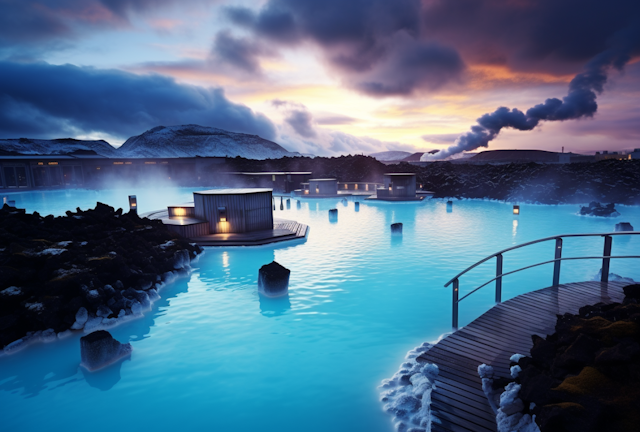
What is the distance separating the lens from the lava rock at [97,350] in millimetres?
7617

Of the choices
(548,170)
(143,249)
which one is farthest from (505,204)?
(143,249)

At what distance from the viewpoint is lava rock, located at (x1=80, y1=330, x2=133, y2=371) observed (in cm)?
762

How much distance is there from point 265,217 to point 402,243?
8.40 meters

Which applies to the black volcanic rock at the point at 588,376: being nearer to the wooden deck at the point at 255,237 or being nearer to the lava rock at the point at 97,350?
the lava rock at the point at 97,350

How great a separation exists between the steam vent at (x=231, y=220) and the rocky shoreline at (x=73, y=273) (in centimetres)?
277

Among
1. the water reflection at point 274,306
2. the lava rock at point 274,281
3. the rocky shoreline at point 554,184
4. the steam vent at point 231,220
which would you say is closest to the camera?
the water reflection at point 274,306

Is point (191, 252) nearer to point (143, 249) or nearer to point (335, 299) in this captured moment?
point (143, 249)

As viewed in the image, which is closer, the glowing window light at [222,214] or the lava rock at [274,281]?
the lava rock at [274,281]

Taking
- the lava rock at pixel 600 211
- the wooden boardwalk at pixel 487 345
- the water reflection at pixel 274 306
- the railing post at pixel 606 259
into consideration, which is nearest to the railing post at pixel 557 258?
the wooden boardwalk at pixel 487 345

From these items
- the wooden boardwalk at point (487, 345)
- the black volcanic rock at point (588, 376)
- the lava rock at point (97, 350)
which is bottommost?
the lava rock at point (97, 350)

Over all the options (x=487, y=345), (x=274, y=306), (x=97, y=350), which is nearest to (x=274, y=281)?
(x=274, y=306)

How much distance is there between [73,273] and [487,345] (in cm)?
1153

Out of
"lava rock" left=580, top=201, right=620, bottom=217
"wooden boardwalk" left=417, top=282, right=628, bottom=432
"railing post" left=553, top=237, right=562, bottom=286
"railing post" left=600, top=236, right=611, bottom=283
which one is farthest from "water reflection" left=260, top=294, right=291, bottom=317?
"lava rock" left=580, top=201, right=620, bottom=217

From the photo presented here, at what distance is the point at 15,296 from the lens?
30.6 feet
